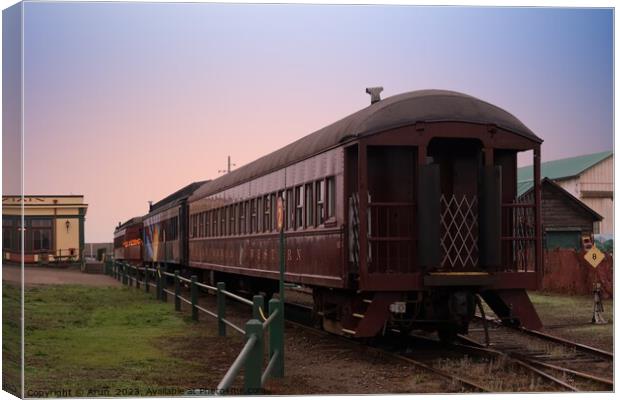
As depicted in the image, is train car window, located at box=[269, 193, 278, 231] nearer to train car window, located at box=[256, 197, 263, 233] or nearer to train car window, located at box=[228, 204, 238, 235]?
train car window, located at box=[256, 197, 263, 233]

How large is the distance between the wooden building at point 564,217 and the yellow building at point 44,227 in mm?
6264

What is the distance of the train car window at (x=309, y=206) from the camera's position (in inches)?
583

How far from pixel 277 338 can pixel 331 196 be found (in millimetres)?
2892

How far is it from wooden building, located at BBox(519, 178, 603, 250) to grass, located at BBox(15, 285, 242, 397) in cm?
535

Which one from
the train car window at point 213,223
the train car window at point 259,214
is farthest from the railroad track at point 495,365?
the train car window at point 213,223

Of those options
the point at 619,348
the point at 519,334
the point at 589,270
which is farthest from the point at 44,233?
the point at 589,270

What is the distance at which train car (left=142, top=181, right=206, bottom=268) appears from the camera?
30016mm

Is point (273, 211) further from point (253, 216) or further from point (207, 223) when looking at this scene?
point (207, 223)

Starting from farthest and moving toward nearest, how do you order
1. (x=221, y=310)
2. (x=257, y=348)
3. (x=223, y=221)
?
(x=223, y=221) < (x=221, y=310) < (x=257, y=348)

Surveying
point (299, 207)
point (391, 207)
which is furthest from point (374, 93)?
point (299, 207)

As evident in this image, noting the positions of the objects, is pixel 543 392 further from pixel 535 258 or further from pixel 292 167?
pixel 292 167

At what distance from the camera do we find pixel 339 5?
11.3m

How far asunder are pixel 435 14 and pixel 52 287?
278 inches

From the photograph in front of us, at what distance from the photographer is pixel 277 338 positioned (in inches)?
454
